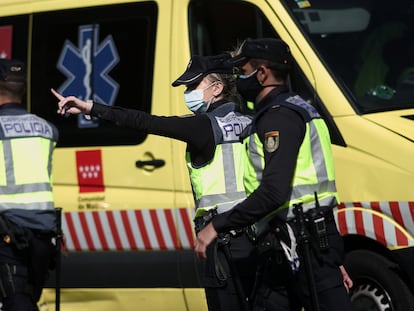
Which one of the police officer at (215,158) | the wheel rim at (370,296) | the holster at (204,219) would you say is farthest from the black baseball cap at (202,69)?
the wheel rim at (370,296)

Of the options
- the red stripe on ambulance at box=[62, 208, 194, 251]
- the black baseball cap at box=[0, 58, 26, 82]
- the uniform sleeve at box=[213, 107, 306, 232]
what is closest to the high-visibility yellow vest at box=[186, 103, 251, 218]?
the uniform sleeve at box=[213, 107, 306, 232]

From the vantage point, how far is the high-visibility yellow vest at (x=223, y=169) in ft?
17.0

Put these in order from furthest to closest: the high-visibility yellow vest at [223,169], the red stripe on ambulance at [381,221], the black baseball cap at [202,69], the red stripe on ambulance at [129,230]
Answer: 1. the red stripe on ambulance at [129,230]
2. the red stripe on ambulance at [381,221]
3. the black baseball cap at [202,69]
4. the high-visibility yellow vest at [223,169]

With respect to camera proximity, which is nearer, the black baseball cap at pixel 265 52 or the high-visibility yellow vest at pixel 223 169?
the black baseball cap at pixel 265 52

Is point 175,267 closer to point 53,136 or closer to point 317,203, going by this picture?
point 53,136

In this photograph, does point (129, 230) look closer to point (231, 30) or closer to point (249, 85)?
point (231, 30)

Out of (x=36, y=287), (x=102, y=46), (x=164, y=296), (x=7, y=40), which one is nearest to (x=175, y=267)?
(x=164, y=296)

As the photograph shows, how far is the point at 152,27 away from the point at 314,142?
100 inches

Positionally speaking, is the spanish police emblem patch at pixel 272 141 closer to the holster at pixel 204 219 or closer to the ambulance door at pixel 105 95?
the holster at pixel 204 219

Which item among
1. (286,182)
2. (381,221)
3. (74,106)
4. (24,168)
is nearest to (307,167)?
(286,182)

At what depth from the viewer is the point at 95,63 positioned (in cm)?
727

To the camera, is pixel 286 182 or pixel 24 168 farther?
pixel 24 168

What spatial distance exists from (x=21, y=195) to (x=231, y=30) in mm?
2015

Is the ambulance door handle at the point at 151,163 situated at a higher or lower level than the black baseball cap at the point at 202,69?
lower
